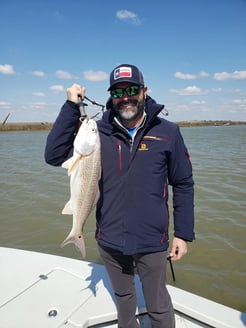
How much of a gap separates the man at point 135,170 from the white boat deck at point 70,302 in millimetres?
579

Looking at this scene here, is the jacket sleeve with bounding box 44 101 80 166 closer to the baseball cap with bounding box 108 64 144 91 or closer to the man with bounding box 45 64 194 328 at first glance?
the man with bounding box 45 64 194 328

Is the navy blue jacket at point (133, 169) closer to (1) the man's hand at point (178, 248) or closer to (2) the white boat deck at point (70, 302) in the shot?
(1) the man's hand at point (178, 248)

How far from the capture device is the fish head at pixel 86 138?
2562mm

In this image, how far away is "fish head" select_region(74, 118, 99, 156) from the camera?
2.56 meters

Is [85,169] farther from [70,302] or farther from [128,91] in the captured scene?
[70,302]

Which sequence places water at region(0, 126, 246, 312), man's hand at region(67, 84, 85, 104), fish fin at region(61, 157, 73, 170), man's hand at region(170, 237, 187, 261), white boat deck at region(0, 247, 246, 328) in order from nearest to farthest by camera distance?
man's hand at region(67, 84, 85, 104), fish fin at region(61, 157, 73, 170), man's hand at region(170, 237, 187, 261), white boat deck at region(0, 247, 246, 328), water at region(0, 126, 246, 312)

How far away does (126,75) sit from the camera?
257 centimetres

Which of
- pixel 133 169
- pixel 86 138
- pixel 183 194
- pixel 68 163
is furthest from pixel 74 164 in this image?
pixel 183 194

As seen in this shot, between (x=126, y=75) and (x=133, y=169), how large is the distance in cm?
85

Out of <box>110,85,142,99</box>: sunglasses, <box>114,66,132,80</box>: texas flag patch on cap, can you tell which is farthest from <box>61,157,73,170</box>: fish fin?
<box>114,66,132,80</box>: texas flag patch on cap

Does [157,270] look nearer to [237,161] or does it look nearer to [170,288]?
[170,288]

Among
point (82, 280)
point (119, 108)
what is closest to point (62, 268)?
point (82, 280)

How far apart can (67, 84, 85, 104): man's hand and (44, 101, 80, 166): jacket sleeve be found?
0.04 meters

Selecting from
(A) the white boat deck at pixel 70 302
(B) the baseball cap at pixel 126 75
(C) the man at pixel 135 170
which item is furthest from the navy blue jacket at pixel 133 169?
(A) the white boat deck at pixel 70 302
